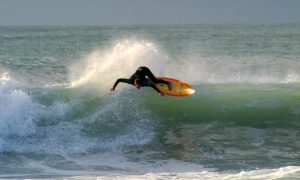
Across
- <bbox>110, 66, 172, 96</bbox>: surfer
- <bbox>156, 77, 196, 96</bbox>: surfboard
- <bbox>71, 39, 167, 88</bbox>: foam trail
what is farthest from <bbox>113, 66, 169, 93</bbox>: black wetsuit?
<bbox>71, 39, 167, 88</bbox>: foam trail

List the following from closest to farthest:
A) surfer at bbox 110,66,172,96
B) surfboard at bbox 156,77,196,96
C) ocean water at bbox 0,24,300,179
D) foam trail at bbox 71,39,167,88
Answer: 1. ocean water at bbox 0,24,300,179
2. surfer at bbox 110,66,172,96
3. surfboard at bbox 156,77,196,96
4. foam trail at bbox 71,39,167,88

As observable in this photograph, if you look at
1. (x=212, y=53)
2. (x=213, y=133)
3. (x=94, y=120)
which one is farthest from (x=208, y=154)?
(x=212, y=53)

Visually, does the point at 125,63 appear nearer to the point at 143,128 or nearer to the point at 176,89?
the point at 176,89

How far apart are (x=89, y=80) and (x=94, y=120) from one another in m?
3.45

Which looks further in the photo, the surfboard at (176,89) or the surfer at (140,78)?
the surfboard at (176,89)

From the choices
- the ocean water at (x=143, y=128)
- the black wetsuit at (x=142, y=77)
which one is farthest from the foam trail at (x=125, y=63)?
the black wetsuit at (x=142, y=77)

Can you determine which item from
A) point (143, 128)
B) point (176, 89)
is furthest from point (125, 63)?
point (143, 128)

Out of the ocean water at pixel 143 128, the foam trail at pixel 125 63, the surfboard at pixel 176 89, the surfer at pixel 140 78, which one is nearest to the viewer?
the ocean water at pixel 143 128

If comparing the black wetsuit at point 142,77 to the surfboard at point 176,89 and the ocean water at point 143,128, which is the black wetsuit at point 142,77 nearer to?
the surfboard at point 176,89

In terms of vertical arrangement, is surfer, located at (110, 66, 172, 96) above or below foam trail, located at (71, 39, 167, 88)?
below

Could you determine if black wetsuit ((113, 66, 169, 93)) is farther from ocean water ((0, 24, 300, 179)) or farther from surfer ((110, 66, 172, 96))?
ocean water ((0, 24, 300, 179))

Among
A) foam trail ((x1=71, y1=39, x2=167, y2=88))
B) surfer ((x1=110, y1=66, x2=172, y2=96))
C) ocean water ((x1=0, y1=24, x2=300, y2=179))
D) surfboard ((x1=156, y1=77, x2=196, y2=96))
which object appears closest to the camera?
ocean water ((x1=0, y1=24, x2=300, y2=179))

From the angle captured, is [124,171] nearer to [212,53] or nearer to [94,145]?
[94,145]

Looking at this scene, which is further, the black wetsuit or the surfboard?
the surfboard
